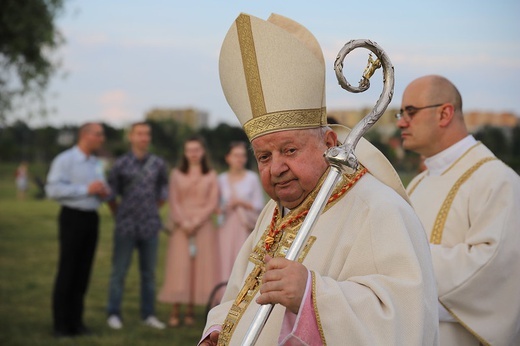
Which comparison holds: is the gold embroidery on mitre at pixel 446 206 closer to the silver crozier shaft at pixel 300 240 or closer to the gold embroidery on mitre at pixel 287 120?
the gold embroidery on mitre at pixel 287 120

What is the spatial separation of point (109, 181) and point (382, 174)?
6.46 m

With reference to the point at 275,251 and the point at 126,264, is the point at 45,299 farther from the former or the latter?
the point at 275,251

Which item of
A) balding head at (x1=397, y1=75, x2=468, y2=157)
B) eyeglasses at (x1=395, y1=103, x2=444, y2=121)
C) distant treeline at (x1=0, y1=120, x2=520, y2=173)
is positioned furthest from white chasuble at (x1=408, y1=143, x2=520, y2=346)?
distant treeline at (x1=0, y1=120, x2=520, y2=173)

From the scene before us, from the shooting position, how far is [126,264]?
9477 millimetres

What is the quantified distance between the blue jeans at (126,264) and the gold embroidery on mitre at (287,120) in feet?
20.9

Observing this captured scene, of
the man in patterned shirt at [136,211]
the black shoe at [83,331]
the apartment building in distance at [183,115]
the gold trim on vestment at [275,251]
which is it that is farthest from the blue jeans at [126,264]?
the apartment building in distance at [183,115]

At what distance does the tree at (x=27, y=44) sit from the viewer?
73.3ft

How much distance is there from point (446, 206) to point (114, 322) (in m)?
5.75

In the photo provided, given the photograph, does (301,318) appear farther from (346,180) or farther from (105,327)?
(105,327)

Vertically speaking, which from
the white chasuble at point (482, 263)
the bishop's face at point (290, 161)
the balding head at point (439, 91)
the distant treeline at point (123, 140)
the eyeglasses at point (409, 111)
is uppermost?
the balding head at point (439, 91)

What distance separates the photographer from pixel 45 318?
9.88 metres

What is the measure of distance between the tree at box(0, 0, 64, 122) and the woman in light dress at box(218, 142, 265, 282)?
46.4 ft

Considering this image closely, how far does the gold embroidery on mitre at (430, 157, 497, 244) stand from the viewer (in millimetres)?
4631

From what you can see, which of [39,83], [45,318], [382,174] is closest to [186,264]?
[45,318]
